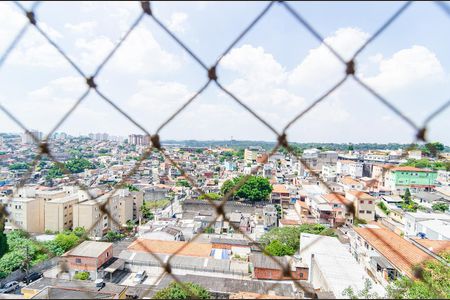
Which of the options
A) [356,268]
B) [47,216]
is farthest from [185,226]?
[356,268]

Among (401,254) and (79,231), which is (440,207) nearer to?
(401,254)

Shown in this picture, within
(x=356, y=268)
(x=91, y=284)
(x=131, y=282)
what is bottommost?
(x=131, y=282)

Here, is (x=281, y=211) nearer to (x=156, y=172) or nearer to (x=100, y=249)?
(x=100, y=249)

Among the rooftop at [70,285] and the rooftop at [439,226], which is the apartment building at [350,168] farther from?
the rooftop at [70,285]

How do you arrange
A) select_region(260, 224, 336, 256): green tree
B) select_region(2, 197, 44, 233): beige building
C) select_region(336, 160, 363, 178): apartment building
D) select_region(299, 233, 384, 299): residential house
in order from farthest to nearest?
1. select_region(336, 160, 363, 178): apartment building
2. select_region(2, 197, 44, 233): beige building
3. select_region(260, 224, 336, 256): green tree
4. select_region(299, 233, 384, 299): residential house

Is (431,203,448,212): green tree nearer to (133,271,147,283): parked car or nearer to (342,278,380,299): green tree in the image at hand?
(133,271,147,283): parked car

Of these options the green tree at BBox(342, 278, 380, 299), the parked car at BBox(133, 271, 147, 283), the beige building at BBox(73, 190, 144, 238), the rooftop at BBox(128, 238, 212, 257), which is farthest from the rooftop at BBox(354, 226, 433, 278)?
the beige building at BBox(73, 190, 144, 238)
